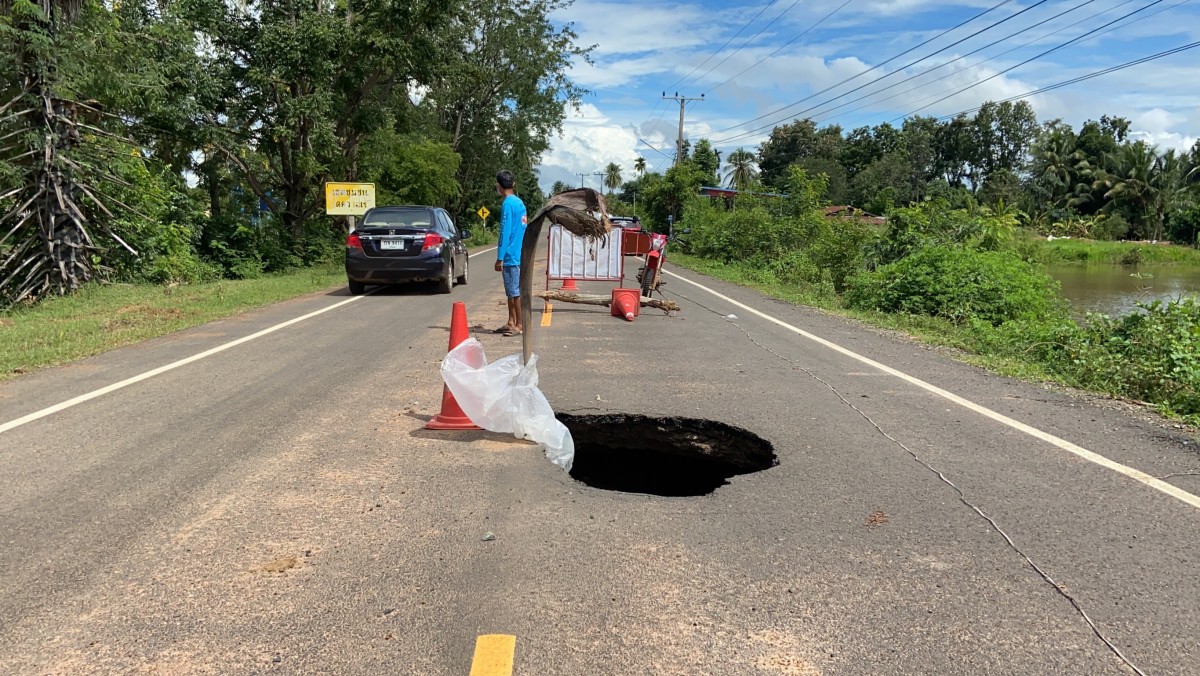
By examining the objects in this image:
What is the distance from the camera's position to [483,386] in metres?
5.32

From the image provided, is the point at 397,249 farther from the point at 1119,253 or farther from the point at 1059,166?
the point at 1059,166

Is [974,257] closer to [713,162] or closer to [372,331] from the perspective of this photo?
[372,331]

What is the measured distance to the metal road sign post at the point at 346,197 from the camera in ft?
73.7

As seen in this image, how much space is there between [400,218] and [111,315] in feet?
17.0

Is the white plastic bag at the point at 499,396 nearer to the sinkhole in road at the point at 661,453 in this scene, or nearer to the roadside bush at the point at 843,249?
the sinkhole in road at the point at 661,453

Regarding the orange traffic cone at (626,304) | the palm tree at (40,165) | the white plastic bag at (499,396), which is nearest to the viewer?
the white plastic bag at (499,396)

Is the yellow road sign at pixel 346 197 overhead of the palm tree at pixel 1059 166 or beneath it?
beneath

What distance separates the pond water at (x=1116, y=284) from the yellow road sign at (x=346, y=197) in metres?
17.9

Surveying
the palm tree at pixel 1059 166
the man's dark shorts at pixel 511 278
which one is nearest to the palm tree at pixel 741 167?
the palm tree at pixel 1059 166

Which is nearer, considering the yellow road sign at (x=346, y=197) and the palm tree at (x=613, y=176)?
the yellow road sign at (x=346, y=197)

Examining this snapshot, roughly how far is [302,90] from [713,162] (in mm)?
65372

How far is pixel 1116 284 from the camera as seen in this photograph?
1398 inches

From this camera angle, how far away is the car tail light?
47.7ft

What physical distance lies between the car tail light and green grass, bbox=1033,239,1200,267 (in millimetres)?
48347
